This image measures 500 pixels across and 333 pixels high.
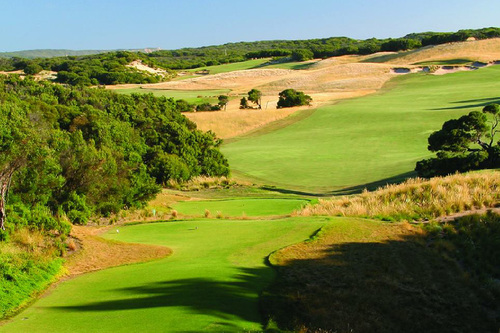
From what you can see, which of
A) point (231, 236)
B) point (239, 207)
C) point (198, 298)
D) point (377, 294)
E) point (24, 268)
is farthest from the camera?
point (239, 207)

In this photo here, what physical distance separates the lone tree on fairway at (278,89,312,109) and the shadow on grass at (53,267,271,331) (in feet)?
237

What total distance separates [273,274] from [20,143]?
7144mm

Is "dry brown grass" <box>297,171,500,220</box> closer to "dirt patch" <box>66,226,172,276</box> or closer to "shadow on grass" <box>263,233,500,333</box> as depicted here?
"shadow on grass" <box>263,233,500,333</box>

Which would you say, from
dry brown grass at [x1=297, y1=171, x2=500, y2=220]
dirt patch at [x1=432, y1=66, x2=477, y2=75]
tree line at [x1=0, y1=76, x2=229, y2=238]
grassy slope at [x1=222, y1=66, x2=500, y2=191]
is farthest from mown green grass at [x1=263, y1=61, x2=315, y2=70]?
dry brown grass at [x1=297, y1=171, x2=500, y2=220]

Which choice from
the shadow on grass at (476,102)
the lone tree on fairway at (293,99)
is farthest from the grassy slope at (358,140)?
the lone tree on fairway at (293,99)

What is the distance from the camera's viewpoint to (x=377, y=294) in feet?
32.5

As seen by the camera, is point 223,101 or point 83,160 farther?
point 223,101

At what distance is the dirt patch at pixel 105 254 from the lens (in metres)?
12.0

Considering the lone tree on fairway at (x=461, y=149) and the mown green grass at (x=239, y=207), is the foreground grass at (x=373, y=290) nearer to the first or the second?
the mown green grass at (x=239, y=207)

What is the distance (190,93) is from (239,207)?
277ft

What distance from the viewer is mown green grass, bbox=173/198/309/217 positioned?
22312 mm

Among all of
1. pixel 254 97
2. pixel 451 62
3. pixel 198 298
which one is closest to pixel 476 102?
pixel 254 97

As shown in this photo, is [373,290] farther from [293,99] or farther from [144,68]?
[144,68]

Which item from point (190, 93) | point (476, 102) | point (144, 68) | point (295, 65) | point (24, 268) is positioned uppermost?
point (144, 68)
